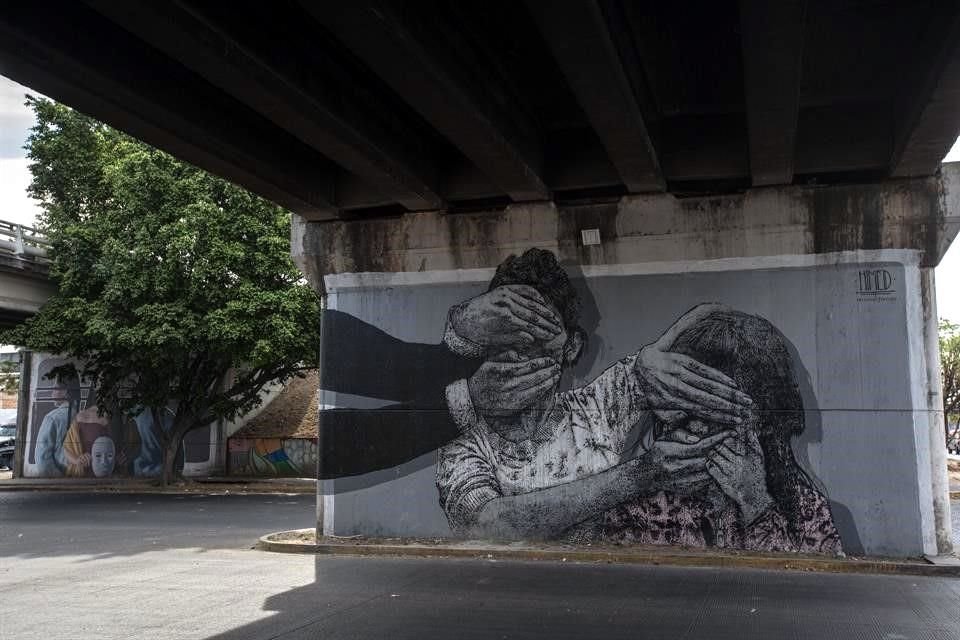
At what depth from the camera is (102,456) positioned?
3061 cm

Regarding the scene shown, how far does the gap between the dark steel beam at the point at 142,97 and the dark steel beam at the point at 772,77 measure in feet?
18.1

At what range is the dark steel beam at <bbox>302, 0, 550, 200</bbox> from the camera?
7062mm

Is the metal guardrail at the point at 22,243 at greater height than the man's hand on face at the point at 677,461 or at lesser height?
greater

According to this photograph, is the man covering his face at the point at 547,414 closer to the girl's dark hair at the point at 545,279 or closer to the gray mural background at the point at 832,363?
the girl's dark hair at the point at 545,279

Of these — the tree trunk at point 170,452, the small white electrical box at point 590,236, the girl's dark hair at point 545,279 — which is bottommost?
the tree trunk at point 170,452

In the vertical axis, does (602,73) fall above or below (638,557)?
above

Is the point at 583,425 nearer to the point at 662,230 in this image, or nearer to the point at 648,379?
the point at 648,379

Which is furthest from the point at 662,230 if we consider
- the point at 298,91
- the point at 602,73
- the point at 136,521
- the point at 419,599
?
the point at 136,521

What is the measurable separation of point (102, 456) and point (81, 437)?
1108mm

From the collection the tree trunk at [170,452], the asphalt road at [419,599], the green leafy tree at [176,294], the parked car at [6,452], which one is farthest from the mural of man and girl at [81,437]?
the asphalt road at [419,599]

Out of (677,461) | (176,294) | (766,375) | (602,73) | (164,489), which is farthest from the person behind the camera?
(164,489)

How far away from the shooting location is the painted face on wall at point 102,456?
100ft

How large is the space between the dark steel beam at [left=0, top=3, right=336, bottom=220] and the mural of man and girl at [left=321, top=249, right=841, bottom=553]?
2.97 m

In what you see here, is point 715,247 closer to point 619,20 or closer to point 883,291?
point 883,291
